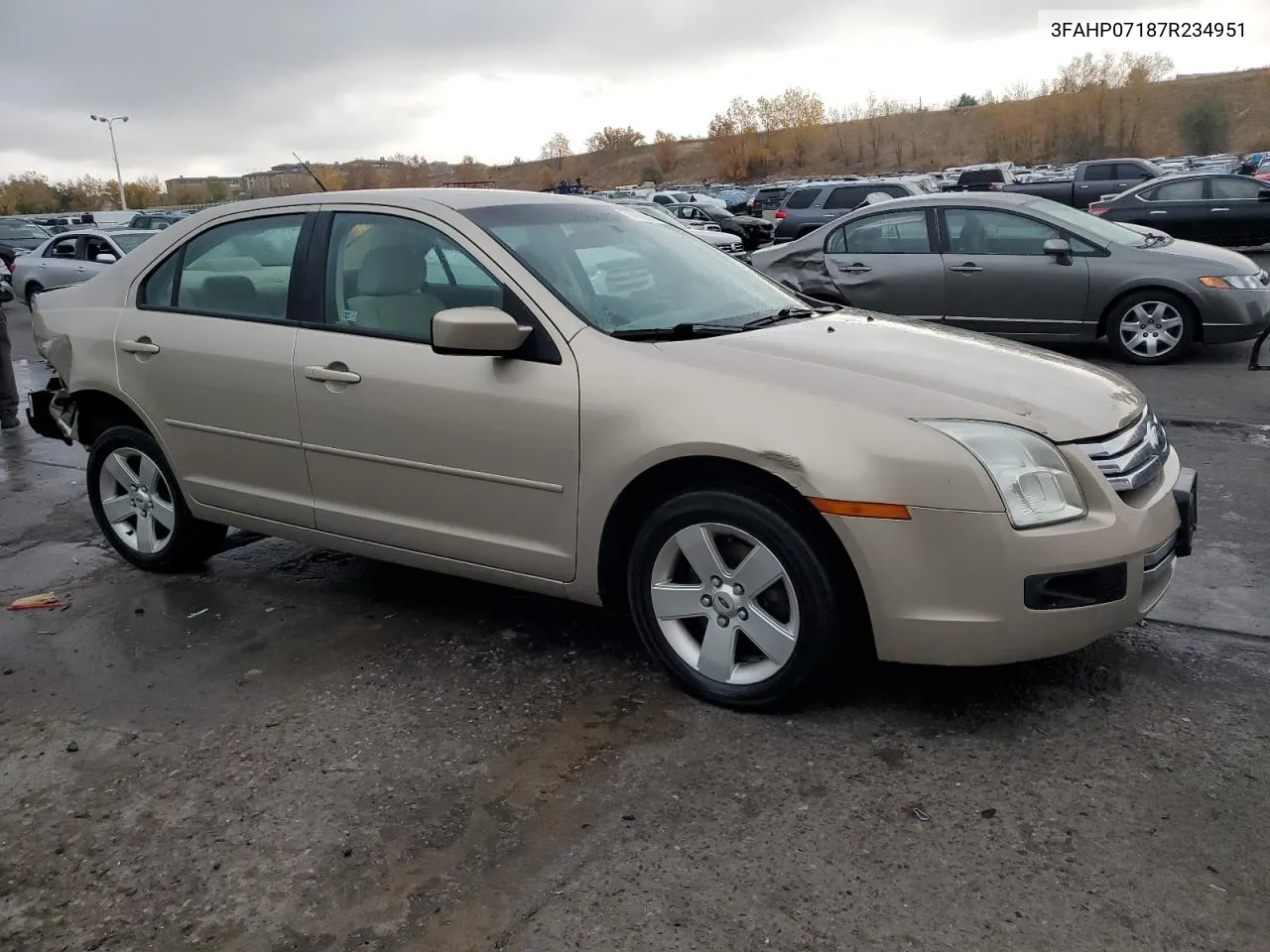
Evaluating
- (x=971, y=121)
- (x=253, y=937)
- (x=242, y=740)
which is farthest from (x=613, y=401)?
(x=971, y=121)

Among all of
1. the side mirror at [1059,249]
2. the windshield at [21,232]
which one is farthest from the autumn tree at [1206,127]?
the side mirror at [1059,249]

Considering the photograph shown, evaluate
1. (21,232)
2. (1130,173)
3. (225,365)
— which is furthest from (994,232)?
(21,232)

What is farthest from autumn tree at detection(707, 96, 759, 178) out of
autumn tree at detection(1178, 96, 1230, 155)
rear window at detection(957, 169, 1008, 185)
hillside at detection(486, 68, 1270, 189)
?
rear window at detection(957, 169, 1008, 185)

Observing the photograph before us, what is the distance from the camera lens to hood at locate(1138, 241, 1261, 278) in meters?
9.34

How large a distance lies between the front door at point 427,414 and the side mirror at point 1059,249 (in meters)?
6.92

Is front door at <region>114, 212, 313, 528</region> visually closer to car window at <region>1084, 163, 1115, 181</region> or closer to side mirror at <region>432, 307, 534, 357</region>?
side mirror at <region>432, 307, 534, 357</region>

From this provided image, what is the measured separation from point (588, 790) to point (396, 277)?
2.10m

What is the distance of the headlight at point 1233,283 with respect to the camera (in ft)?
30.4

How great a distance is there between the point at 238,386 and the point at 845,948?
126 inches

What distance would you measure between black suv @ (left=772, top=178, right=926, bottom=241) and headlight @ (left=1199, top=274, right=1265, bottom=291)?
12073 mm

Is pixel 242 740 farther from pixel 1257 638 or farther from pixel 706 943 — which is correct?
pixel 1257 638

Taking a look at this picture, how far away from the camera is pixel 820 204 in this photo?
21859 millimetres

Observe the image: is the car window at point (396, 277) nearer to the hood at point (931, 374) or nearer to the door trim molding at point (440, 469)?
the door trim molding at point (440, 469)

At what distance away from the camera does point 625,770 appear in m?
3.24
